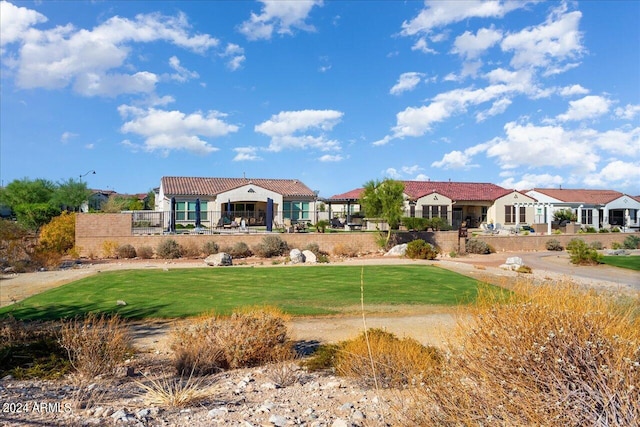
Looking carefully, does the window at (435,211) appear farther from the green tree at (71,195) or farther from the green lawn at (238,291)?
the green tree at (71,195)

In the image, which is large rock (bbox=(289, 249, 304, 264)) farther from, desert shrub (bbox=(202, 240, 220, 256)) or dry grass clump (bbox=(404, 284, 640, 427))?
dry grass clump (bbox=(404, 284, 640, 427))

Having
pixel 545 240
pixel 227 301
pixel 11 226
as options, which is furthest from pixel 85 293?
pixel 545 240

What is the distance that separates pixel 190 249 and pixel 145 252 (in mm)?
2521

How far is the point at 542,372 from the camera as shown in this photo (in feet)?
12.7

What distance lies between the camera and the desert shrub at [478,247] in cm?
3238

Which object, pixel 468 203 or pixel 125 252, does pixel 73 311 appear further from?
pixel 468 203

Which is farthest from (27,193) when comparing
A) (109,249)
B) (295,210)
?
(109,249)

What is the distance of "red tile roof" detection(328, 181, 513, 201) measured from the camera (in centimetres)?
5022

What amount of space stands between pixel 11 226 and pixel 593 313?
59.3 ft

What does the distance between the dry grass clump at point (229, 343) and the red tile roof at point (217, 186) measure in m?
37.6

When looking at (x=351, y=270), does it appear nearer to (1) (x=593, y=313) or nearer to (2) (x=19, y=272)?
(2) (x=19, y=272)

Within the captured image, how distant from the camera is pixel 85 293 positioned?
15750 mm

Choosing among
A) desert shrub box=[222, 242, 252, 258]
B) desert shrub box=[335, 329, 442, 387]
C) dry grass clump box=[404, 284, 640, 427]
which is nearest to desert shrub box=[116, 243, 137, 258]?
desert shrub box=[222, 242, 252, 258]

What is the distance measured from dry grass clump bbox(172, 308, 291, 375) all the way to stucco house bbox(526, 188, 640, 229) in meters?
47.7
